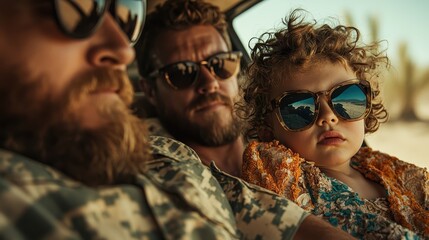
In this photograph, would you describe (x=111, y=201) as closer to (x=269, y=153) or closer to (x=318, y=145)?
(x=269, y=153)

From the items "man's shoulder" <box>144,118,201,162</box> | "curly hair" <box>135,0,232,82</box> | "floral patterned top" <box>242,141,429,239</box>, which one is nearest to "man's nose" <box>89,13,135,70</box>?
"man's shoulder" <box>144,118,201,162</box>

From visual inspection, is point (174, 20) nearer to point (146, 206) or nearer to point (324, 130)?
point (324, 130)

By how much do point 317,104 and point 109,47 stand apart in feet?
3.08

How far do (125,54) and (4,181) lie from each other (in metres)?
0.47

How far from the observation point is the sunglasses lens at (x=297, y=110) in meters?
1.92

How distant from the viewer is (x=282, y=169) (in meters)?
1.83

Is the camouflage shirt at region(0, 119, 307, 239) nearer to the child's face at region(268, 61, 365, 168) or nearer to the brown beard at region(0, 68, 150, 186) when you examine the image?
the brown beard at region(0, 68, 150, 186)

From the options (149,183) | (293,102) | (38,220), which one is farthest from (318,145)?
(38,220)

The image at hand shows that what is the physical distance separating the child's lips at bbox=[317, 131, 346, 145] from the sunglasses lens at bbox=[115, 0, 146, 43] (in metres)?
0.85

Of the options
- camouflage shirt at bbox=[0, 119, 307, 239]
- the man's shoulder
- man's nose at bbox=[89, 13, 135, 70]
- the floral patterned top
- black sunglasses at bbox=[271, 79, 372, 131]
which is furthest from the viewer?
black sunglasses at bbox=[271, 79, 372, 131]

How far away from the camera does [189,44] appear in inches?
108

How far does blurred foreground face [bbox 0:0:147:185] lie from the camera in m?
1.09

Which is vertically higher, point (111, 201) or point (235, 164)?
point (111, 201)

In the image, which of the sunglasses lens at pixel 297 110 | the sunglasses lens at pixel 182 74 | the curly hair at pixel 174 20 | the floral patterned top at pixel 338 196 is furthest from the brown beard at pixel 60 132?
the curly hair at pixel 174 20
